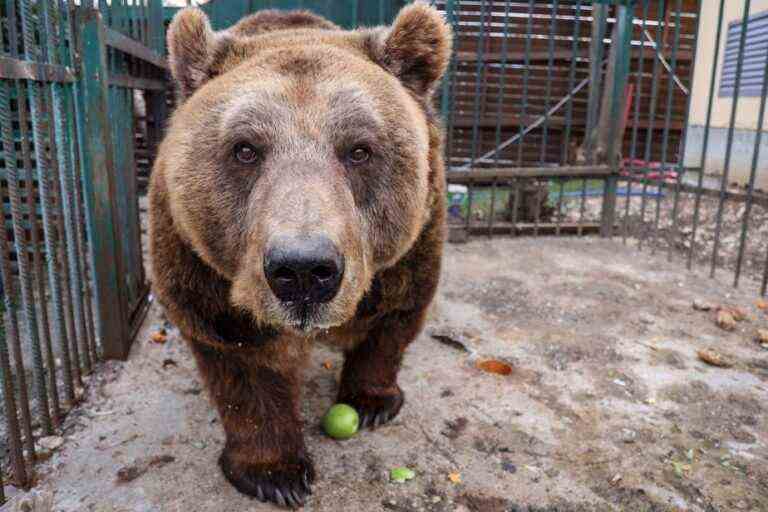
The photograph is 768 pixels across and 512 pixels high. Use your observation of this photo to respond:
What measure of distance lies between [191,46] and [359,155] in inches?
32.6

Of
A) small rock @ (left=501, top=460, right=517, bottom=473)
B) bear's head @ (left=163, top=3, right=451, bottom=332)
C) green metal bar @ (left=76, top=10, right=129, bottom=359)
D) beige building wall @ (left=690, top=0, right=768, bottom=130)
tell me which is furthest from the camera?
beige building wall @ (left=690, top=0, right=768, bottom=130)

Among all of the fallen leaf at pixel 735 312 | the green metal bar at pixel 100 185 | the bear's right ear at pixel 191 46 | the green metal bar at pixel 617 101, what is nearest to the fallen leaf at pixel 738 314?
the fallen leaf at pixel 735 312

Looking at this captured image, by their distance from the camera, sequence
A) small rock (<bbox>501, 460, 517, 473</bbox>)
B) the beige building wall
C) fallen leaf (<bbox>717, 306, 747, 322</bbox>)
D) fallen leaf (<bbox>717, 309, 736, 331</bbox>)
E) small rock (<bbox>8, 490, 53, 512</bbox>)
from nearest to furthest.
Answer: small rock (<bbox>8, 490, 53, 512</bbox>), small rock (<bbox>501, 460, 517, 473</bbox>), fallen leaf (<bbox>717, 309, 736, 331</bbox>), fallen leaf (<bbox>717, 306, 747, 322</bbox>), the beige building wall

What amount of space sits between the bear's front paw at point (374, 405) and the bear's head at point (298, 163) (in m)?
0.80

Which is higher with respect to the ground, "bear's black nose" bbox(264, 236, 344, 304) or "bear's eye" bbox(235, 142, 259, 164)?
"bear's eye" bbox(235, 142, 259, 164)

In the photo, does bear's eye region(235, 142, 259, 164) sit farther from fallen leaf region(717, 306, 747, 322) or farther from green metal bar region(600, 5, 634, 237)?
green metal bar region(600, 5, 634, 237)

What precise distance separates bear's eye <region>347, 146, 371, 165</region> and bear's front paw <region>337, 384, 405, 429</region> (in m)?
1.23

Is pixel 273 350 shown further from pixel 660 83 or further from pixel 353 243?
pixel 660 83

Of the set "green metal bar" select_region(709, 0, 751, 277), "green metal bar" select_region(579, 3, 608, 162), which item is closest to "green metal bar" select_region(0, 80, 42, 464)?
"green metal bar" select_region(709, 0, 751, 277)

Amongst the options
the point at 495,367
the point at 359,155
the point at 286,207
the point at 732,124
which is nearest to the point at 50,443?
the point at 286,207

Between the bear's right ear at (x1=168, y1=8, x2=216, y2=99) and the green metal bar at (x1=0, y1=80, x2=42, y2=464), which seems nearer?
the green metal bar at (x1=0, y1=80, x2=42, y2=464)

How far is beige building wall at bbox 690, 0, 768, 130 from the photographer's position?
8.89 metres

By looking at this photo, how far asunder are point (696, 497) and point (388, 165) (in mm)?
1729

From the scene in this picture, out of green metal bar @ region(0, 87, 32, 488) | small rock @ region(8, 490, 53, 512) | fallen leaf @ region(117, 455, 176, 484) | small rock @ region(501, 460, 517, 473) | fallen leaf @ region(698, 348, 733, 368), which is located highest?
green metal bar @ region(0, 87, 32, 488)
